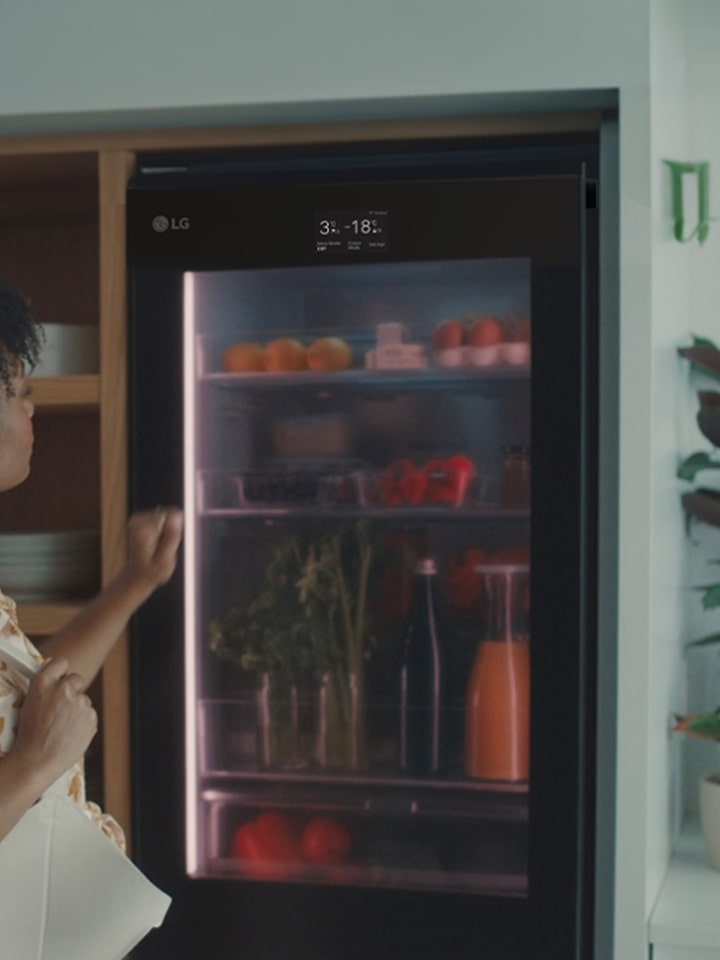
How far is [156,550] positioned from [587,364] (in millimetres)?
673

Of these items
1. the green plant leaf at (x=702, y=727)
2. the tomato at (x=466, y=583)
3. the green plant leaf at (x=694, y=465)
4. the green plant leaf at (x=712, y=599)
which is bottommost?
the green plant leaf at (x=702, y=727)

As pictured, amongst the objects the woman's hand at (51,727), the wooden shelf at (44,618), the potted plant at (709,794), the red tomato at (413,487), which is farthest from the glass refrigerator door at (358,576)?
the woman's hand at (51,727)

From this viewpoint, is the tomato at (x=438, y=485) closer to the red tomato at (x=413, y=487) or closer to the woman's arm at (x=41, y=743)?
the red tomato at (x=413, y=487)

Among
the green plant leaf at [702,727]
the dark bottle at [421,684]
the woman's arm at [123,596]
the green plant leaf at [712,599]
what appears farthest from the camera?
the green plant leaf at [712,599]

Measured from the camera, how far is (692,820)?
2627 mm

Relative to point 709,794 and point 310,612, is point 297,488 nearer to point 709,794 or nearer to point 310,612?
point 310,612

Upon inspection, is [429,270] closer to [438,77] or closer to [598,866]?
[438,77]

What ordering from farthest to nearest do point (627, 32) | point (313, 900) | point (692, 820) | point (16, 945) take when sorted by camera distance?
point (692, 820) → point (313, 900) → point (627, 32) → point (16, 945)

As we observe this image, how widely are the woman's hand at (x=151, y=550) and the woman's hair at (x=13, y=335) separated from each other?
0.41 m

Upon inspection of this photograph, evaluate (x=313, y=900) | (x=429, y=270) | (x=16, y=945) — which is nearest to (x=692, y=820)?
(x=313, y=900)

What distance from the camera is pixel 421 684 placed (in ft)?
6.82

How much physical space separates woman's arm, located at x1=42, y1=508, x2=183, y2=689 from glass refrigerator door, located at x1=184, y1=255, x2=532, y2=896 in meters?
0.10

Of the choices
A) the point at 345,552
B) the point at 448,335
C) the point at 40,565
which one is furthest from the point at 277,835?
the point at 448,335

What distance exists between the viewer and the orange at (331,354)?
210cm
